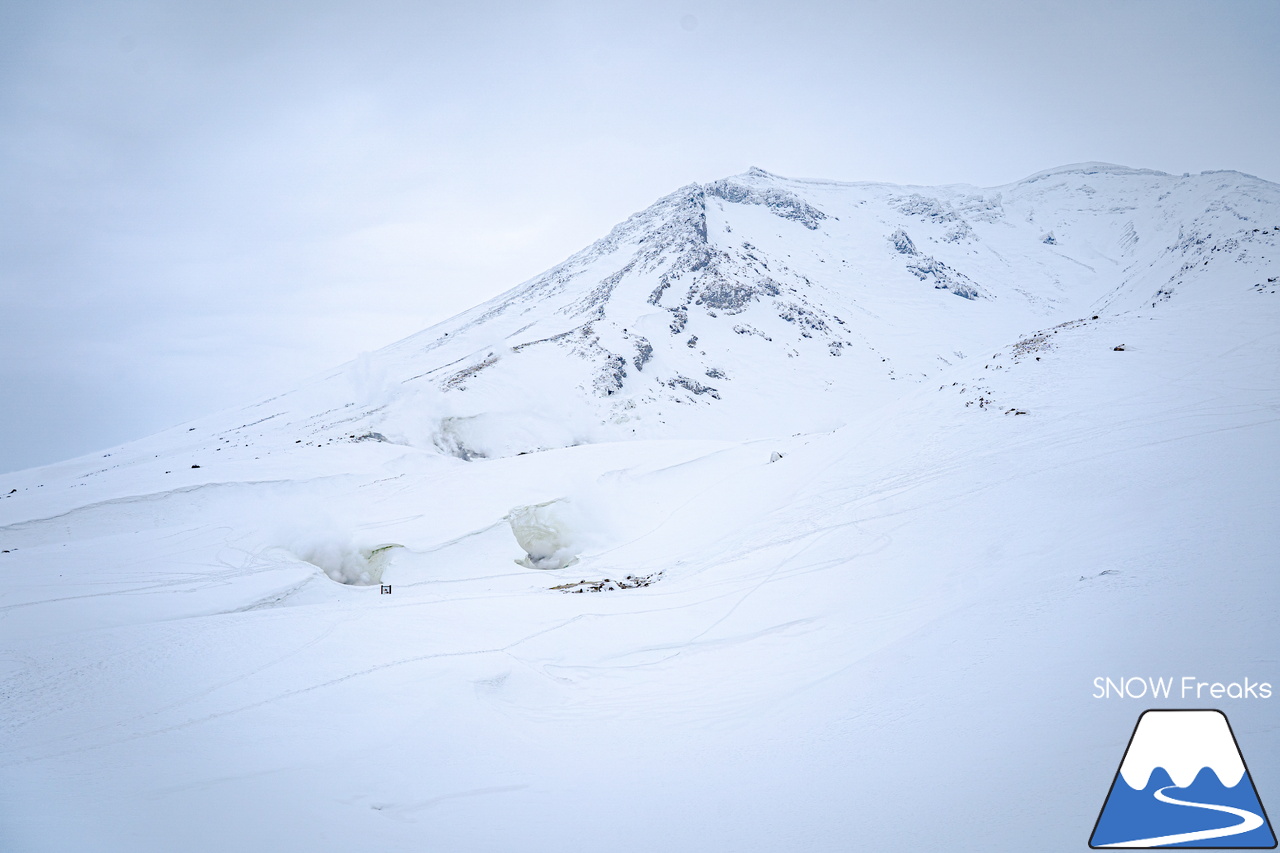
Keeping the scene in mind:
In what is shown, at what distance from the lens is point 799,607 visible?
6.92m

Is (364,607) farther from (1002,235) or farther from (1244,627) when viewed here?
(1002,235)

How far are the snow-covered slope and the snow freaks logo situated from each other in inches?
4.3

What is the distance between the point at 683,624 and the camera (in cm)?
714

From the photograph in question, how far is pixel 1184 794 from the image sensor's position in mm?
3111

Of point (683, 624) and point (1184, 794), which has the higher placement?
point (683, 624)

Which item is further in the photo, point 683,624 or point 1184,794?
point 683,624

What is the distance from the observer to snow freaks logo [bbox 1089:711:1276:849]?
291 centimetres

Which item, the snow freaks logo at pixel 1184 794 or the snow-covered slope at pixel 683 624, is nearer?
the snow freaks logo at pixel 1184 794

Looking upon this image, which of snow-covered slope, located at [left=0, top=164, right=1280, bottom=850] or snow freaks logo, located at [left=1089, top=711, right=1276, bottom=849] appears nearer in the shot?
snow freaks logo, located at [left=1089, top=711, right=1276, bottom=849]

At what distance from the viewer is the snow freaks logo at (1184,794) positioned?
115 inches

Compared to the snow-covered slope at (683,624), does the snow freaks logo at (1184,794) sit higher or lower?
lower

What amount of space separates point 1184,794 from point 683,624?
4.78 metres

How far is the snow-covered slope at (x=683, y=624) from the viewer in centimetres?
351

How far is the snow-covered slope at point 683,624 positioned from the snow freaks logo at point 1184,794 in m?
0.11
